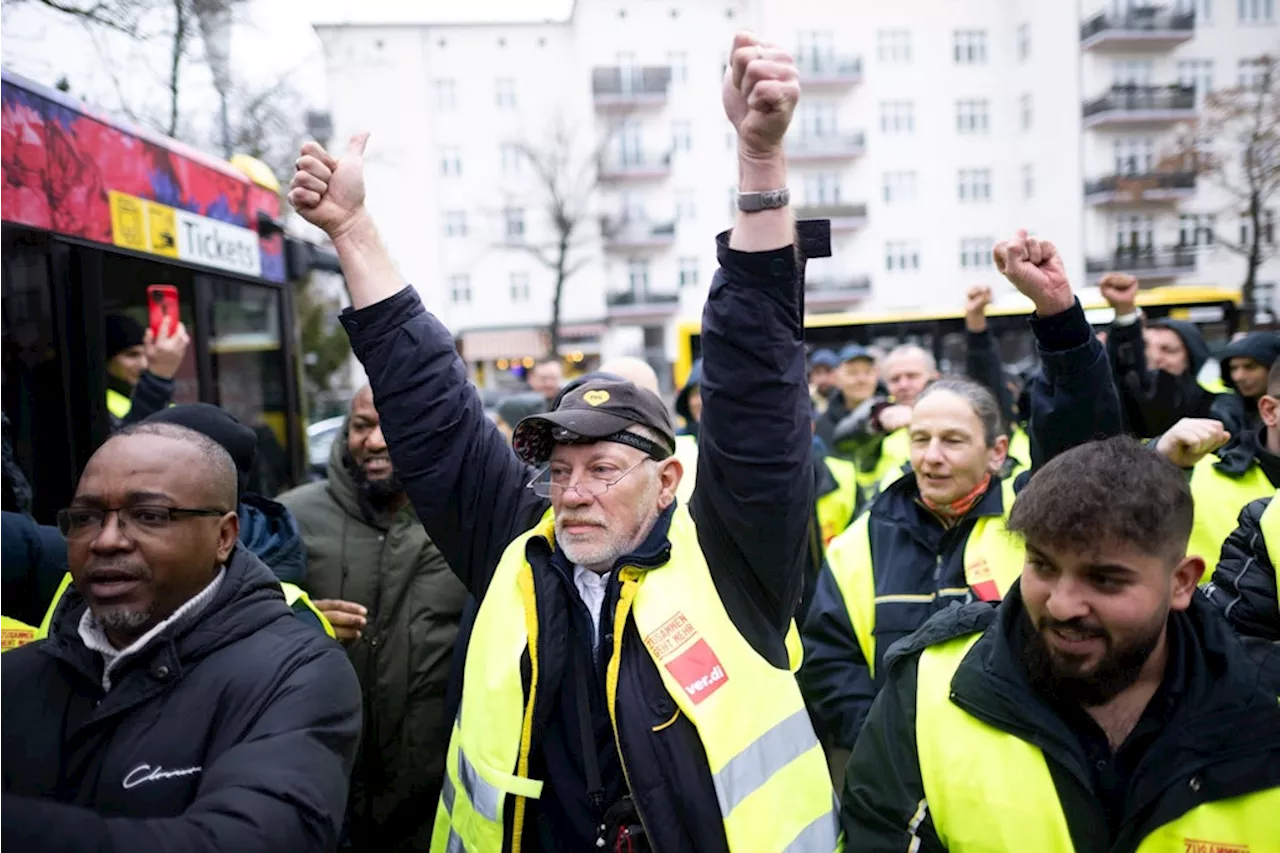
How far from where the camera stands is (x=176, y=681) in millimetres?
1955

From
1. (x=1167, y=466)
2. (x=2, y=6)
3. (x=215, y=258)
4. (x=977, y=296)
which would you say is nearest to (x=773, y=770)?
(x=1167, y=466)

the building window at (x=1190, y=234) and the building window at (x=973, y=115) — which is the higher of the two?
the building window at (x=973, y=115)

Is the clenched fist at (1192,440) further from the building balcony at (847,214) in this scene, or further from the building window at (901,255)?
the building window at (901,255)

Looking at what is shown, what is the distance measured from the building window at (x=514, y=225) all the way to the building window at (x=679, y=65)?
8.26 metres

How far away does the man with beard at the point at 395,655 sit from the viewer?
3531 millimetres

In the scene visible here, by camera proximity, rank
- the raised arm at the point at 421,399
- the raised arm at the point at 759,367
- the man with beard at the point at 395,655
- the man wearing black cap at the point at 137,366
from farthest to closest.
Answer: the man wearing black cap at the point at 137,366
the man with beard at the point at 395,655
the raised arm at the point at 421,399
the raised arm at the point at 759,367

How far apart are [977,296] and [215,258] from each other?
3905mm

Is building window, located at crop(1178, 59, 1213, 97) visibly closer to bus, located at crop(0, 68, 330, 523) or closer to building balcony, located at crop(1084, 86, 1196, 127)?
building balcony, located at crop(1084, 86, 1196, 127)

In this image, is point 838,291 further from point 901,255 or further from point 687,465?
point 687,465

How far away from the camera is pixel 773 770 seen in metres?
2.14

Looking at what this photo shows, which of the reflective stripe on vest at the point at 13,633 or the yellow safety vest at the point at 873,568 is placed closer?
the reflective stripe on vest at the point at 13,633

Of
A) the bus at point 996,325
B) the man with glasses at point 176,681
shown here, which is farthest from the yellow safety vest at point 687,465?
the bus at point 996,325

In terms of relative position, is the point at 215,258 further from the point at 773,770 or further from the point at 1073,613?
the point at 1073,613

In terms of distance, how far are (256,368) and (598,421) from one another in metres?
4.76
